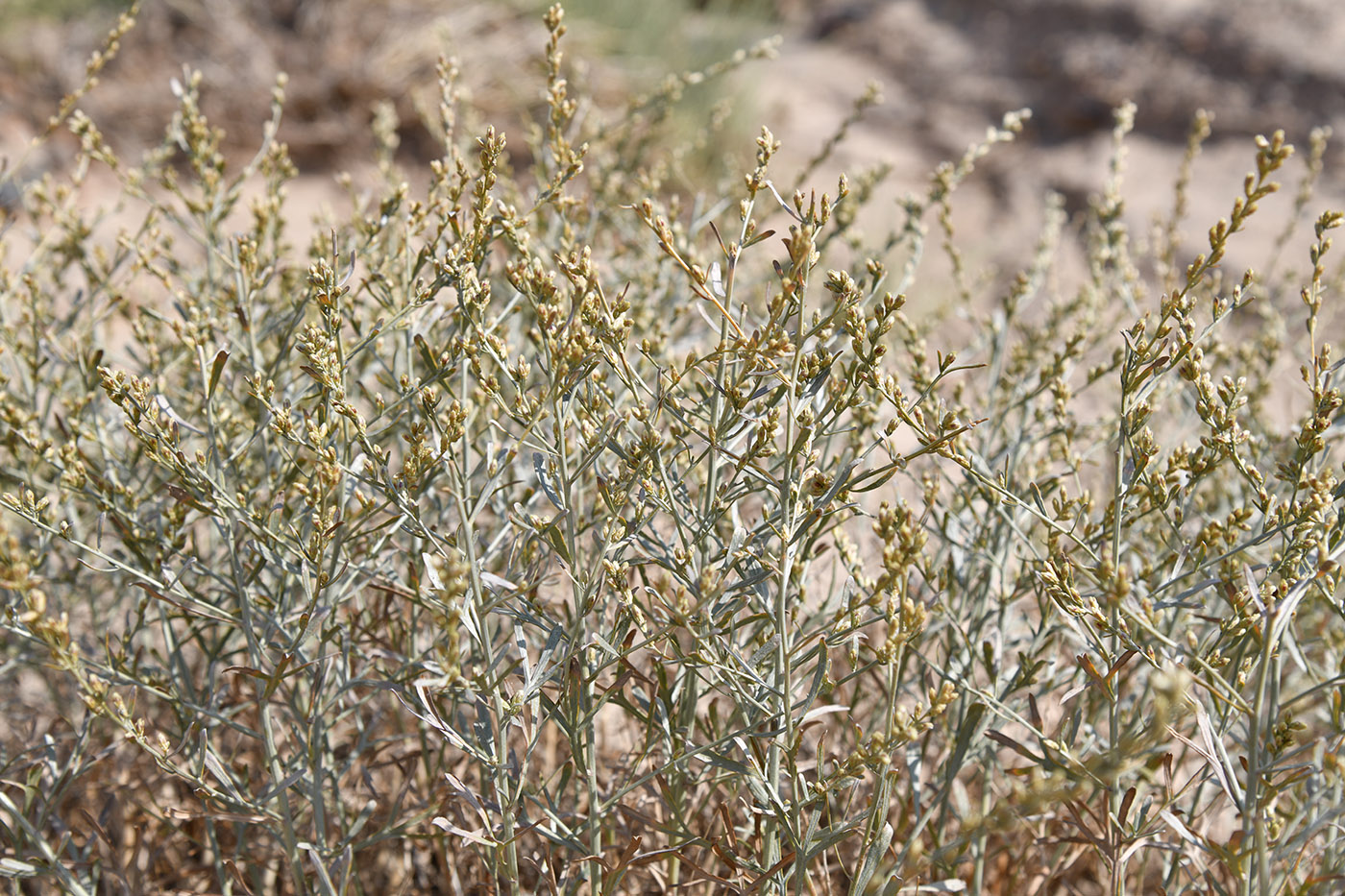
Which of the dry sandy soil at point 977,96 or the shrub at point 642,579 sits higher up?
the dry sandy soil at point 977,96

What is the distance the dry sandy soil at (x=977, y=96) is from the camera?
5664 millimetres

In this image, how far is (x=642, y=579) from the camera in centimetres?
138

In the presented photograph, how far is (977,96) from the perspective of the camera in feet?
22.6

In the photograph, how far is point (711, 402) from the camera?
1145mm

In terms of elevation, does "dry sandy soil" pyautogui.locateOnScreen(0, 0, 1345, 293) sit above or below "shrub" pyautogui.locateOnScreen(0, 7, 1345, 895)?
above

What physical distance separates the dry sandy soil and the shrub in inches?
171

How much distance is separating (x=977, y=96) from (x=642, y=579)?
6.49 meters

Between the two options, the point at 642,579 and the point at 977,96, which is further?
the point at 977,96

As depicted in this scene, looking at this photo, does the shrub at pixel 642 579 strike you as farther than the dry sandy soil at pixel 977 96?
No

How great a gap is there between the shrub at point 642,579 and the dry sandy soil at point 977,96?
4.33 meters

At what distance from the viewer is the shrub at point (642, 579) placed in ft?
3.49

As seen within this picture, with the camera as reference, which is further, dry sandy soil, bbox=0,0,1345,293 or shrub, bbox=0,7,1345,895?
dry sandy soil, bbox=0,0,1345,293

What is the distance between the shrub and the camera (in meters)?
1.06

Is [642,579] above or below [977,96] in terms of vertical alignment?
below
